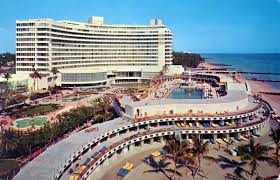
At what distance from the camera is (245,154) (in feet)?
160

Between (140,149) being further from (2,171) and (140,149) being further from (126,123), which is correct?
(2,171)

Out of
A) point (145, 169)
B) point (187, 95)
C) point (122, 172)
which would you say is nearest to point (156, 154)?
point (145, 169)

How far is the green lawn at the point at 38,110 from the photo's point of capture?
297 feet

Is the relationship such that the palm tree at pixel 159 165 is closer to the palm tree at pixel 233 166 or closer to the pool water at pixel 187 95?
the palm tree at pixel 233 166

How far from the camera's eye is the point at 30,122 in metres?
81.4

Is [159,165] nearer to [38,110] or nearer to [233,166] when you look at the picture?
[233,166]

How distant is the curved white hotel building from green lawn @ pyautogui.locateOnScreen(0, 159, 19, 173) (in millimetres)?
82589

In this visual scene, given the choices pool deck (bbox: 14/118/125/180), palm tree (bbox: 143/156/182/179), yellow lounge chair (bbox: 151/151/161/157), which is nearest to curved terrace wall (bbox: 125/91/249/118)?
pool deck (bbox: 14/118/125/180)

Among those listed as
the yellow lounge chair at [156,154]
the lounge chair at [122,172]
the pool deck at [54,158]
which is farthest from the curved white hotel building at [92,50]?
the lounge chair at [122,172]

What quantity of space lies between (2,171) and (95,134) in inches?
688

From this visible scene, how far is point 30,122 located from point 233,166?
5460cm

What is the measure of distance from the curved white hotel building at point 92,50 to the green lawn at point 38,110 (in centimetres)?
3600

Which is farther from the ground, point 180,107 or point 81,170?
point 180,107

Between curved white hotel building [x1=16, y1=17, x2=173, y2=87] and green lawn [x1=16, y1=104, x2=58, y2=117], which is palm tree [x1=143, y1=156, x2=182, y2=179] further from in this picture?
curved white hotel building [x1=16, y1=17, x2=173, y2=87]
